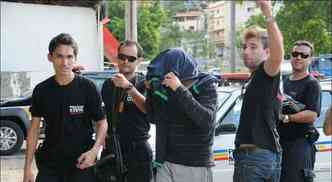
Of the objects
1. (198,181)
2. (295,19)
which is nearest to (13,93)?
(198,181)

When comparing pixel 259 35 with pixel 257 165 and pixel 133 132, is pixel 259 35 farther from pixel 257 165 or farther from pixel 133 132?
pixel 133 132

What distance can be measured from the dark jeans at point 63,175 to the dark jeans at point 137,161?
0.57 m

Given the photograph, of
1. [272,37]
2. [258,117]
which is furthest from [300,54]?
[272,37]

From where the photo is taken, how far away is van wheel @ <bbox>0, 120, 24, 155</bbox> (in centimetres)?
1171

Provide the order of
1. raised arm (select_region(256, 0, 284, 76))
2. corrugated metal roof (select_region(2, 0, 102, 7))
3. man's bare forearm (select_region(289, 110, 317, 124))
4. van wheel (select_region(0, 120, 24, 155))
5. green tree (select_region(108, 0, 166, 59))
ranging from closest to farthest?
raised arm (select_region(256, 0, 284, 76))
man's bare forearm (select_region(289, 110, 317, 124))
van wheel (select_region(0, 120, 24, 155))
corrugated metal roof (select_region(2, 0, 102, 7))
green tree (select_region(108, 0, 166, 59))

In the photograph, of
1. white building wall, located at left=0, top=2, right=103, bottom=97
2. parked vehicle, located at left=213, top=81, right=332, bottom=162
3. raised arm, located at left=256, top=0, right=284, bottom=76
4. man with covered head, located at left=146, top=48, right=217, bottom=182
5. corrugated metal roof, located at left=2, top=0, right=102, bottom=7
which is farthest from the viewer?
corrugated metal roof, located at left=2, top=0, right=102, bottom=7

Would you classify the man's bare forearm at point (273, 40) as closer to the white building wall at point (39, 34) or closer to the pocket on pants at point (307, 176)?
the pocket on pants at point (307, 176)

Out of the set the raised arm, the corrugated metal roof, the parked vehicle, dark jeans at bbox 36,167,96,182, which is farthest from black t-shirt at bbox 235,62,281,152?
the corrugated metal roof

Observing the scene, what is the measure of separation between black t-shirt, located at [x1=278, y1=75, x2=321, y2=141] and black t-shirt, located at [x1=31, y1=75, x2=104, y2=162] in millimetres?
1541

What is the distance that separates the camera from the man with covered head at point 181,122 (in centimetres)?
413

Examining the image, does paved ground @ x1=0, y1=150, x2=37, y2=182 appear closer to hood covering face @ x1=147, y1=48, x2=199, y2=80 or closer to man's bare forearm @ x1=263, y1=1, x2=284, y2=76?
hood covering face @ x1=147, y1=48, x2=199, y2=80

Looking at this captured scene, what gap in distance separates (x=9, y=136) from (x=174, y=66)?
27.0 ft

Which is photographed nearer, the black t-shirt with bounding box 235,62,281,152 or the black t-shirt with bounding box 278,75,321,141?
the black t-shirt with bounding box 235,62,281,152

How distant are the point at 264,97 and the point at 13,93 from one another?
1104 cm
